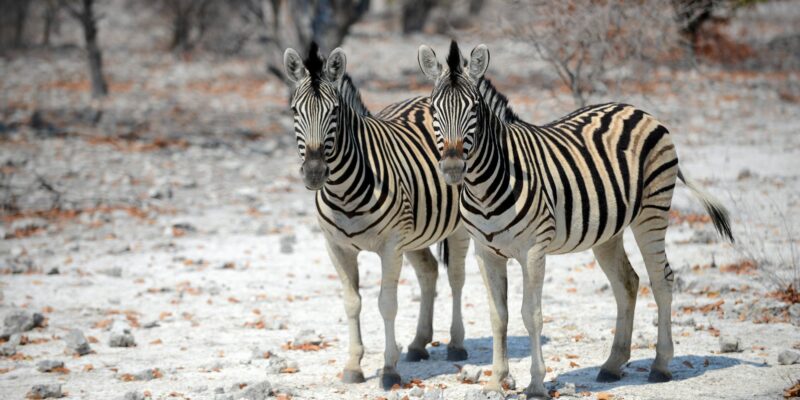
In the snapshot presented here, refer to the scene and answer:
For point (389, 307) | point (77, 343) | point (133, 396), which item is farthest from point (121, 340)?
point (389, 307)

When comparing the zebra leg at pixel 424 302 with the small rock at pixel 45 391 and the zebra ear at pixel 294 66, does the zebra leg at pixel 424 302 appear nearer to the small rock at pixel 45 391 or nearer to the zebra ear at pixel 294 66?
the zebra ear at pixel 294 66

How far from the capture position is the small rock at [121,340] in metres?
7.34

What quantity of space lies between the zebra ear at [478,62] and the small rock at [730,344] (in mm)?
2610

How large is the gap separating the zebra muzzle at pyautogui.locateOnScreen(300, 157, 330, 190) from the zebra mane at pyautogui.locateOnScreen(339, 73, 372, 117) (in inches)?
32.4

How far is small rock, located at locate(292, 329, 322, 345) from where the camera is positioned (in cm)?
721

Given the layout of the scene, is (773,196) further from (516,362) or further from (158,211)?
(158,211)

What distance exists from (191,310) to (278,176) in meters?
6.25

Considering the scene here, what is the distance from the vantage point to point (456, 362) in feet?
22.3

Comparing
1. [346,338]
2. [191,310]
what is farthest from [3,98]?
[346,338]

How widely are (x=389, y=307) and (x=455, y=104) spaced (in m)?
1.61

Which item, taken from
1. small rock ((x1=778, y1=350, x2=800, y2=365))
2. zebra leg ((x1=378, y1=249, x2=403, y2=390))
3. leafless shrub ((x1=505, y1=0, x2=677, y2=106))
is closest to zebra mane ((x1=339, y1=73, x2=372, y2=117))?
zebra leg ((x1=378, y1=249, x2=403, y2=390))

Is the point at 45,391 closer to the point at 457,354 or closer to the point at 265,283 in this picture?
the point at 457,354

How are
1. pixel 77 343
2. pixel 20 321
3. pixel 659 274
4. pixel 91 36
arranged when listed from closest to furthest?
pixel 659 274 < pixel 77 343 < pixel 20 321 < pixel 91 36

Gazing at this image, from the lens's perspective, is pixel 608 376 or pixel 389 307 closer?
pixel 608 376
